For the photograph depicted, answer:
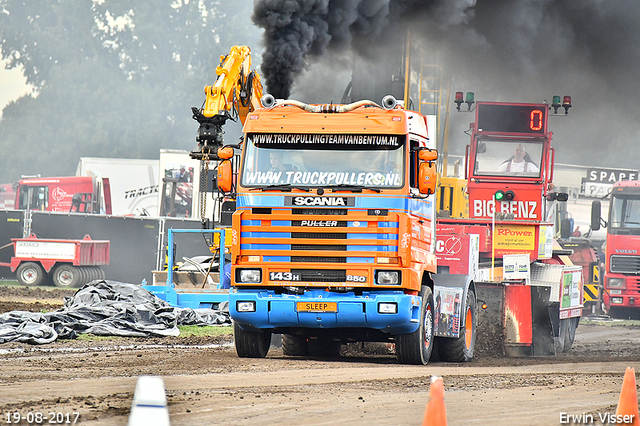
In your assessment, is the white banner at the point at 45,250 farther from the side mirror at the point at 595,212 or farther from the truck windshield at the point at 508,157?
the side mirror at the point at 595,212

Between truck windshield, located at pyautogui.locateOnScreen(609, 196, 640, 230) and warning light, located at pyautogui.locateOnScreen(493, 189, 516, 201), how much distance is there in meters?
9.13

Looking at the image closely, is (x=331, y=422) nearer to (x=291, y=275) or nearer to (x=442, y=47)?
(x=291, y=275)

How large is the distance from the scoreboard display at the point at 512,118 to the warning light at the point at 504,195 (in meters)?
1.32

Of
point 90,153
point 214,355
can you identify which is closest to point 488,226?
point 214,355

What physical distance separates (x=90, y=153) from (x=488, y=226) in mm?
61224

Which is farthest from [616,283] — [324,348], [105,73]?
[105,73]

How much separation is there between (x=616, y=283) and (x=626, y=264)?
679 millimetres

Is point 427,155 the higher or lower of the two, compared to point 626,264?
higher

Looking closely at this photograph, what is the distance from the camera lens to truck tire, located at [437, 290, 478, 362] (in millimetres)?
14031

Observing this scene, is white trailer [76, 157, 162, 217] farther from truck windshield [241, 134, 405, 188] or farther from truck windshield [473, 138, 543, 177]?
truck windshield [241, 134, 405, 188]

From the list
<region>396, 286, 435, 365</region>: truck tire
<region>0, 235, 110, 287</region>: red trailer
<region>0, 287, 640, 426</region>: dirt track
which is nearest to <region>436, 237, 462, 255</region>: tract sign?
<region>0, 287, 640, 426</region>: dirt track

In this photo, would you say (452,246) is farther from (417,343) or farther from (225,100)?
(225,100)

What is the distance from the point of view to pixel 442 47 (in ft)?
66.9

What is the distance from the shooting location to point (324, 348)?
14.4 m
